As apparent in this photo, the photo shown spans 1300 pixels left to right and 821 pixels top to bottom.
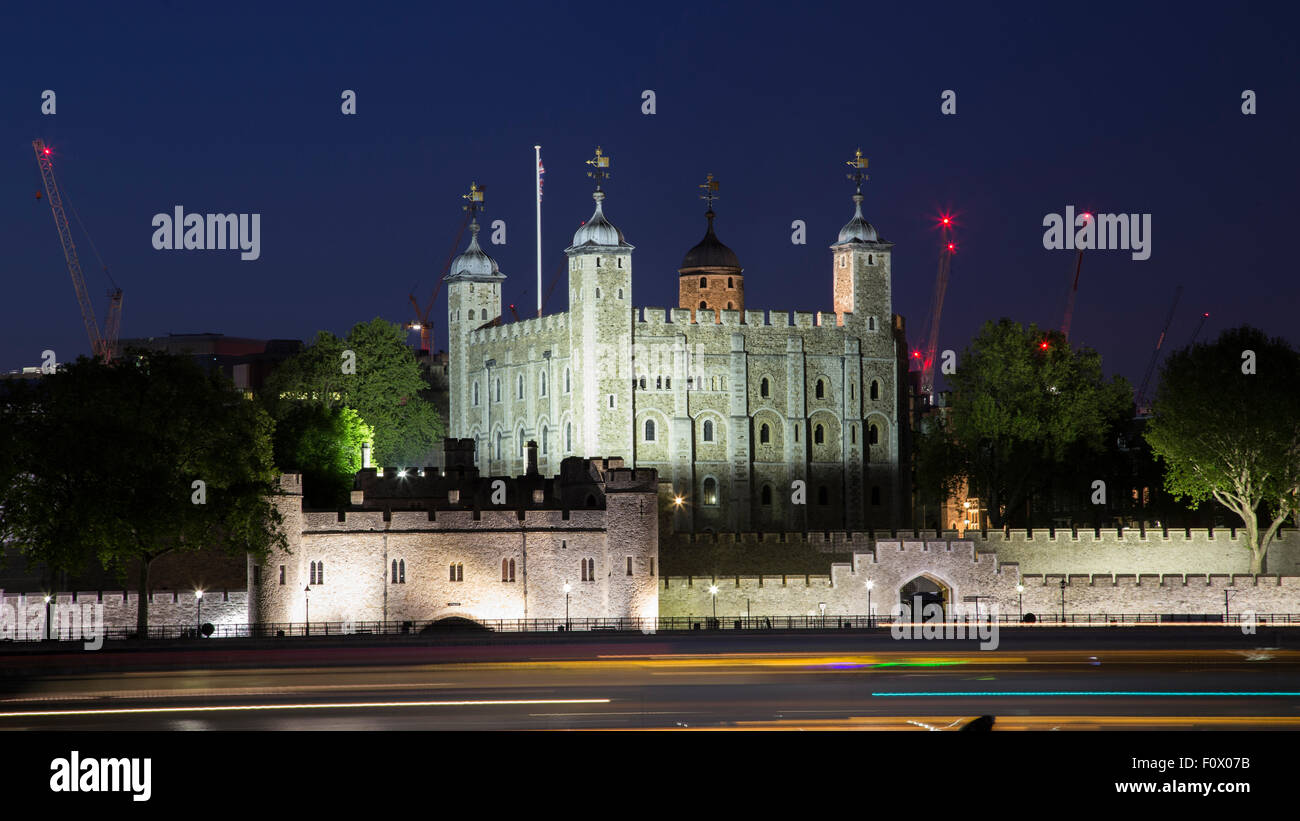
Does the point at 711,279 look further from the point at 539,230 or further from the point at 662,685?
the point at 662,685

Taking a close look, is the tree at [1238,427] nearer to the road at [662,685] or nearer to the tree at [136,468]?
the road at [662,685]

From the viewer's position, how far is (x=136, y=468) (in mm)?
58625

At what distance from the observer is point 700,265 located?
362 feet

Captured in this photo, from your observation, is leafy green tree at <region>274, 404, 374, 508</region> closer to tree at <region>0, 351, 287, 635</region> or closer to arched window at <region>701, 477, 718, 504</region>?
tree at <region>0, 351, 287, 635</region>

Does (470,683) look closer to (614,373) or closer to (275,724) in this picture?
(275,724)

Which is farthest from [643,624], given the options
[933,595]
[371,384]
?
[371,384]

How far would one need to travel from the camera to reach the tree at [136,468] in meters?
→ 56.9

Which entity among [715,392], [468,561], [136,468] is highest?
[715,392]

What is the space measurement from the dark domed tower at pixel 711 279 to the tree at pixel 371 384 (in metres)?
18.8

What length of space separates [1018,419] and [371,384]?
3675 centimetres

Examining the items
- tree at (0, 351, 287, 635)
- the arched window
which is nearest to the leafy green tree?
tree at (0, 351, 287, 635)

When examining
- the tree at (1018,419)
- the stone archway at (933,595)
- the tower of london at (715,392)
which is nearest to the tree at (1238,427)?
the tree at (1018,419)
